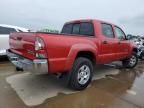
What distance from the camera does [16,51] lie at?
4.32 m

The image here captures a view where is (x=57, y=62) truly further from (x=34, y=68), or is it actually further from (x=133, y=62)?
(x=133, y=62)

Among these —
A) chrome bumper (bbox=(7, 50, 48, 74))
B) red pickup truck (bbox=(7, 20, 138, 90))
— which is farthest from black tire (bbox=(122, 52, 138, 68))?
chrome bumper (bbox=(7, 50, 48, 74))

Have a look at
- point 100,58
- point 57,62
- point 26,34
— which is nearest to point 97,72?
point 100,58

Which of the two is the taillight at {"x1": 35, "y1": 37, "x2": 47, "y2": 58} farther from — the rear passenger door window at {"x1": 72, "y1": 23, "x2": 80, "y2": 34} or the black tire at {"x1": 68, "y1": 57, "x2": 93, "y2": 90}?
the rear passenger door window at {"x1": 72, "y1": 23, "x2": 80, "y2": 34}

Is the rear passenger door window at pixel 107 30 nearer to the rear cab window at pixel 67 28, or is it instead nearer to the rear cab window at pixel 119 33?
the rear cab window at pixel 119 33

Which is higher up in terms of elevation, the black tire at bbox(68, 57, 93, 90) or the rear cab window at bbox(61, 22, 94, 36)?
the rear cab window at bbox(61, 22, 94, 36)

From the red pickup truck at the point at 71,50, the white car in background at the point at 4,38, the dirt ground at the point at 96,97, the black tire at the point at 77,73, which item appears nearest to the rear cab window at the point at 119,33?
the red pickup truck at the point at 71,50

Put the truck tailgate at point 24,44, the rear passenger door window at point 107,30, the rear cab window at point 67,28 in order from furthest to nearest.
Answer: the rear cab window at point 67,28 → the rear passenger door window at point 107,30 → the truck tailgate at point 24,44

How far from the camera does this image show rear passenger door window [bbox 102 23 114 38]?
211 inches

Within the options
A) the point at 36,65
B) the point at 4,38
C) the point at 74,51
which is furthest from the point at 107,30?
the point at 4,38

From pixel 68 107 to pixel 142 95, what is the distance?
6.93 feet

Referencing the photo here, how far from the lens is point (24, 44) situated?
3.89 meters

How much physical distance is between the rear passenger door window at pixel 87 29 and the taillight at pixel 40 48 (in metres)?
1.95

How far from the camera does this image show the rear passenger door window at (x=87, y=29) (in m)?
5.03
